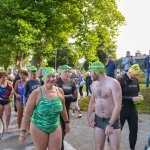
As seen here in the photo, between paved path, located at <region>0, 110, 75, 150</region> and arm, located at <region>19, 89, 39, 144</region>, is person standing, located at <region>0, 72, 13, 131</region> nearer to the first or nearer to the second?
paved path, located at <region>0, 110, 75, 150</region>

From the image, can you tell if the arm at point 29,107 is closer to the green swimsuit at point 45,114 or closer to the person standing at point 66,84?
the green swimsuit at point 45,114

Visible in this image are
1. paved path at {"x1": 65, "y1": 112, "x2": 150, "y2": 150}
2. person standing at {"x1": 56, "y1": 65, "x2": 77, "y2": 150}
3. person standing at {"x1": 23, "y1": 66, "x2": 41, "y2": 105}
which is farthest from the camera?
person standing at {"x1": 23, "y1": 66, "x2": 41, "y2": 105}

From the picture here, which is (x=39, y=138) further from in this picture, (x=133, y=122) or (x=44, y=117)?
(x=133, y=122)

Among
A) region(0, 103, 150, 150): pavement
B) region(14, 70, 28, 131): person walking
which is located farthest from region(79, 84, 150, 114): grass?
region(14, 70, 28, 131): person walking

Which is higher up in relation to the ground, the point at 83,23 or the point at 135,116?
the point at 83,23

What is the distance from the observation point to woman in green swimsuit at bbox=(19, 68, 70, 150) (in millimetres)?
4059

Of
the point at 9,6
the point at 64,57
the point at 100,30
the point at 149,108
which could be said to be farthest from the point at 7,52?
the point at 64,57

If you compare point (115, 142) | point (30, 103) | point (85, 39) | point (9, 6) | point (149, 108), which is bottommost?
point (149, 108)

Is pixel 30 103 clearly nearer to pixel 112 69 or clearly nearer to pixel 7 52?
pixel 112 69

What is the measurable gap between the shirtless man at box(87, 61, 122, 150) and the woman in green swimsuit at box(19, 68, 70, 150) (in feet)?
2.37

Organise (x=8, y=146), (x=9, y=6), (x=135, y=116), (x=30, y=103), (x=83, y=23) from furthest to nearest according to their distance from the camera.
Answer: (x=83, y=23)
(x=9, y=6)
(x=8, y=146)
(x=135, y=116)
(x=30, y=103)

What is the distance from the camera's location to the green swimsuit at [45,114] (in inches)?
160

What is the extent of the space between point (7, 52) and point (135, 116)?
1531cm

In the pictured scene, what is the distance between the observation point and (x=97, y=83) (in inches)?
183
